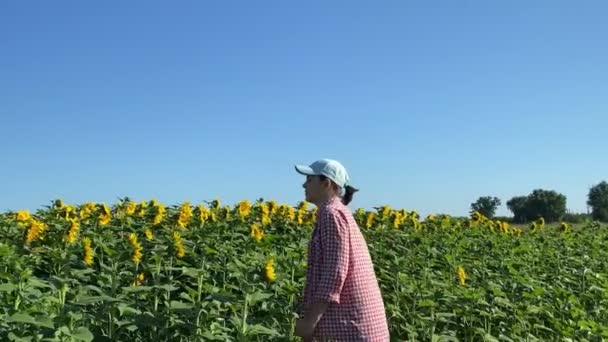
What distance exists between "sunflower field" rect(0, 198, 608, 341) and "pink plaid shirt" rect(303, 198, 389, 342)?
42cm

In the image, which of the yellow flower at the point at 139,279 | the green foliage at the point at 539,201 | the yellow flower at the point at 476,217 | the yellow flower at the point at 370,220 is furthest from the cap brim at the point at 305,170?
the green foliage at the point at 539,201

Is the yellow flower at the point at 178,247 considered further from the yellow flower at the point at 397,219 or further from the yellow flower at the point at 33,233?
the yellow flower at the point at 397,219

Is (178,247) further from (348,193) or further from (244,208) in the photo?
(244,208)

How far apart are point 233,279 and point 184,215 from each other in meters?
1.48

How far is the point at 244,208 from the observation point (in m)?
7.58

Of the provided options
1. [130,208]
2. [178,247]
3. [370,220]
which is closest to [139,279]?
[178,247]

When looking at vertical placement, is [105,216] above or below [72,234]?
above

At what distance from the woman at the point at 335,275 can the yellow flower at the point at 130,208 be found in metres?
3.46

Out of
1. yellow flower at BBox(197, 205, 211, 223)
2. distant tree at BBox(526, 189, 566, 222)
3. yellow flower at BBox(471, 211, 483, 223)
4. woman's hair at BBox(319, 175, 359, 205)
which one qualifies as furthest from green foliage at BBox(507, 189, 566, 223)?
woman's hair at BBox(319, 175, 359, 205)

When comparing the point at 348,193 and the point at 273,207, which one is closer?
the point at 348,193

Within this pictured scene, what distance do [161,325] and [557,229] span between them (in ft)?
33.0

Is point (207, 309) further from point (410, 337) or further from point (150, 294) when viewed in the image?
point (410, 337)

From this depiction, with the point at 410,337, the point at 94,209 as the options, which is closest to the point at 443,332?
the point at 410,337

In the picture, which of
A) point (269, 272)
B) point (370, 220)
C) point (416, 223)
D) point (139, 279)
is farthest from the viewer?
point (416, 223)
